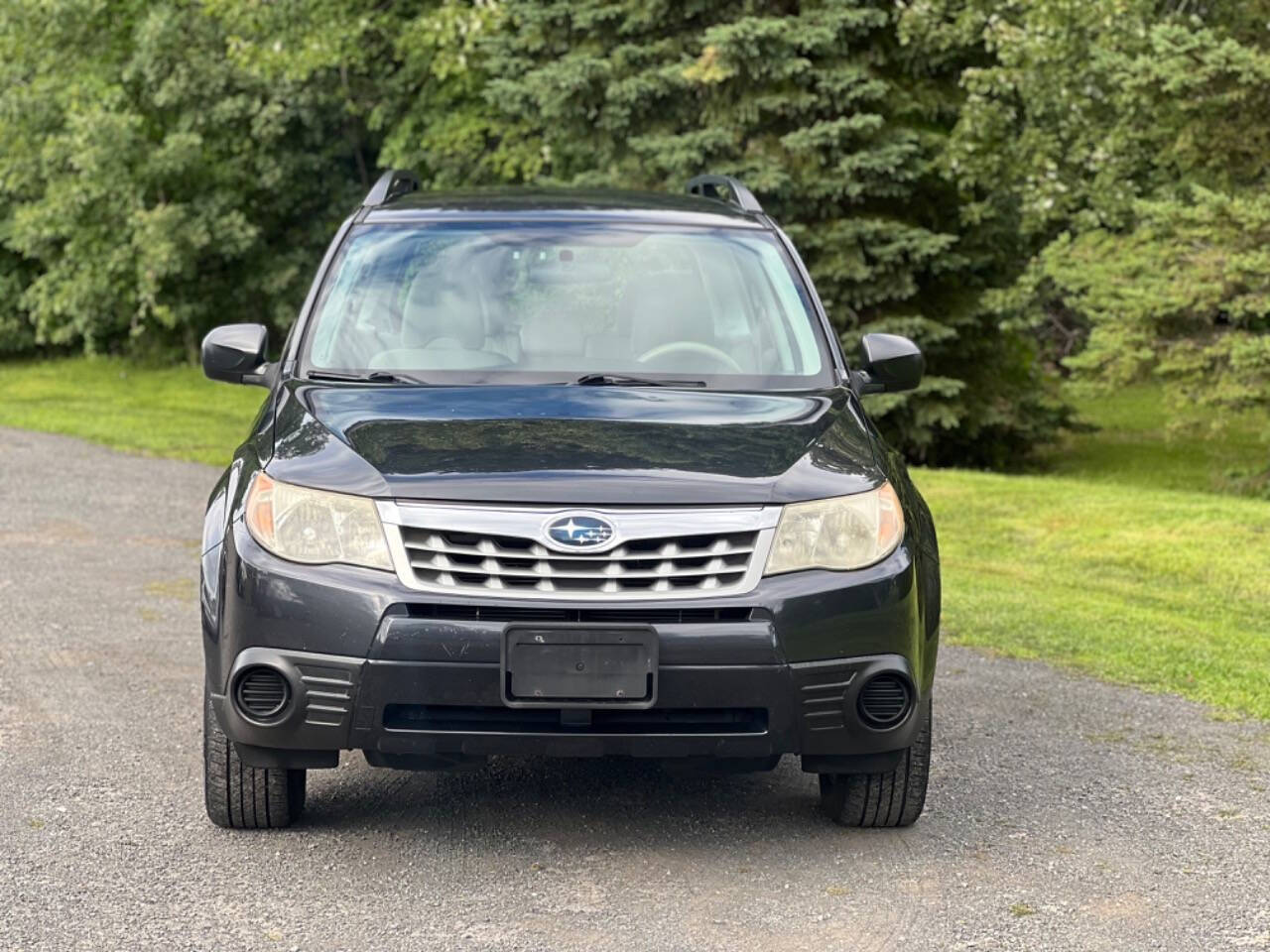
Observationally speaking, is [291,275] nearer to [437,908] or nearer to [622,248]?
[622,248]

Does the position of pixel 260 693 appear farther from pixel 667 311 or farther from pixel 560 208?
pixel 560 208

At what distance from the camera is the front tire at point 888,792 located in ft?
17.3

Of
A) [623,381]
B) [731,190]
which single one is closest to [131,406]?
[731,190]

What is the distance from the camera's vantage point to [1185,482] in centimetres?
1977

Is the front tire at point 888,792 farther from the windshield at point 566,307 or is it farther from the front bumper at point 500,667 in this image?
the windshield at point 566,307

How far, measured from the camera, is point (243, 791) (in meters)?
5.21

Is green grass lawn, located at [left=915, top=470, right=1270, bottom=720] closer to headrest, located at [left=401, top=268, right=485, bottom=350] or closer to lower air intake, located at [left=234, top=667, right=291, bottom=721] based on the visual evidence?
headrest, located at [left=401, top=268, right=485, bottom=350]

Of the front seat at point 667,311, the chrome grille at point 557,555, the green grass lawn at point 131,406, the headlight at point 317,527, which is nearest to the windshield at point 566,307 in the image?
the front seat at point 667,311

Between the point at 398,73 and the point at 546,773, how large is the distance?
2266cm

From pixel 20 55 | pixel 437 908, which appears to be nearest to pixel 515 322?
pixel 437 908

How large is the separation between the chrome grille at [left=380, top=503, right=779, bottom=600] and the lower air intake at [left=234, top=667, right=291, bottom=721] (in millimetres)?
457

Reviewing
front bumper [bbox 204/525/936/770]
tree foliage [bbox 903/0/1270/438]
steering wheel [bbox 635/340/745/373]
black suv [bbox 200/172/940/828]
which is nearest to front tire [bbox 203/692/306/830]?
black suv [bbox 200/172/940/828]

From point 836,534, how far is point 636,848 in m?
1.07

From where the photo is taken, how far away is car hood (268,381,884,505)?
480cm
